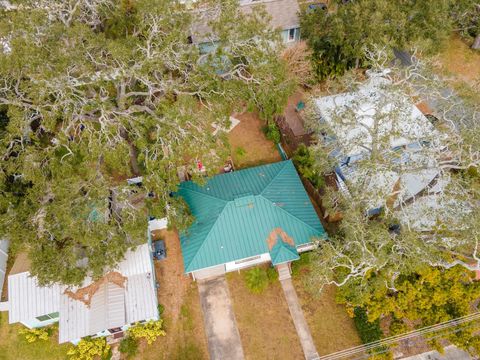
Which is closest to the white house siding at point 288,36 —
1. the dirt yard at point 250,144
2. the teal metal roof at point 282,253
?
the dirt yard at point 250,144

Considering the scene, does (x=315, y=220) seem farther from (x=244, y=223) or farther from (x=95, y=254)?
(x=95, y=254)

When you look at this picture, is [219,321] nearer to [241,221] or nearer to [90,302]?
[241,221]

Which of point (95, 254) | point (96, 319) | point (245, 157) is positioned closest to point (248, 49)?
point (245, 157)

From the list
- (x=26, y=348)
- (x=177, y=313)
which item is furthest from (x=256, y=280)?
(x=26, y=348)

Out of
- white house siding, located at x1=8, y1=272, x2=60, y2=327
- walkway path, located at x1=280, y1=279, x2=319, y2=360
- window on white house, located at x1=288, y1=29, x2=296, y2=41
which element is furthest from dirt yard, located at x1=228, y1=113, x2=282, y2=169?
Answer: white house siding, located at x1=8, y1=272, x2=60, y2=327

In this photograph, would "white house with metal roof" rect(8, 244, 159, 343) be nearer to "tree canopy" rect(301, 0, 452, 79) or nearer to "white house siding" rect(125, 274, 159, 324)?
"white house siding" rect(125, 274, 159, 324)

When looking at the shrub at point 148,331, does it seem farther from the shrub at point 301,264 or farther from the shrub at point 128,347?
the shrub at point 301,264
